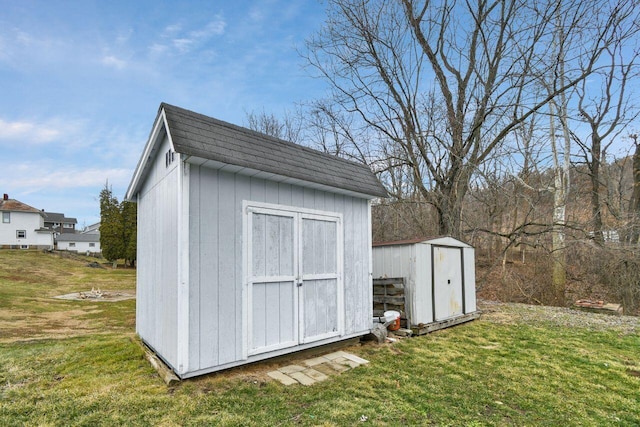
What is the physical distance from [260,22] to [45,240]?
118 ft

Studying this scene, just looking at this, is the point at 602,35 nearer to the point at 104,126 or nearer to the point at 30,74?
the point at 30,74

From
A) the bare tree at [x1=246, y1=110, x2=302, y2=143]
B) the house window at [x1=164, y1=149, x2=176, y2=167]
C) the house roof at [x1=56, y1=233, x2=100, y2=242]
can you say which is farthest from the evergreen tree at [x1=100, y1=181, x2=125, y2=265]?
the house window at [x1=164, y1=149, x2=176, y2=167]

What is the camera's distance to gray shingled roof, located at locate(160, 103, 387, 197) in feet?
10.6

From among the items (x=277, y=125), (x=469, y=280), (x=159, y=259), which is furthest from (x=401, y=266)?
(x=277, y=125)

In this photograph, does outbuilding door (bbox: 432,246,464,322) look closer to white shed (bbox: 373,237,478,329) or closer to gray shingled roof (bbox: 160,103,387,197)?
white shed (bbox: 373,237,478,329)

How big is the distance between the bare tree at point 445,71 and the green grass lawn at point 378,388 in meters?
5.33

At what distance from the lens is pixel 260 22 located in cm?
862

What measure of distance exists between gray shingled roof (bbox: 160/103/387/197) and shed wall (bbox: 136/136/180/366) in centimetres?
29

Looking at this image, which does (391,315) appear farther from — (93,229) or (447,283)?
(93,229)

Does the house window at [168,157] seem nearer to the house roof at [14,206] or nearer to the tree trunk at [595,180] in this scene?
the tree trunk at [595,180]

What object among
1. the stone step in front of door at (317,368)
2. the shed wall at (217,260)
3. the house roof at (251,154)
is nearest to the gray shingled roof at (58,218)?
the house roof at (251,154)

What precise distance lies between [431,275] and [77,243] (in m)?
44.2

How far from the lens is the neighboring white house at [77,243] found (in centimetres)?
3750

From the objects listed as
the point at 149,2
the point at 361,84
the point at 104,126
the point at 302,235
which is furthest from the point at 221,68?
the point at 302,235
